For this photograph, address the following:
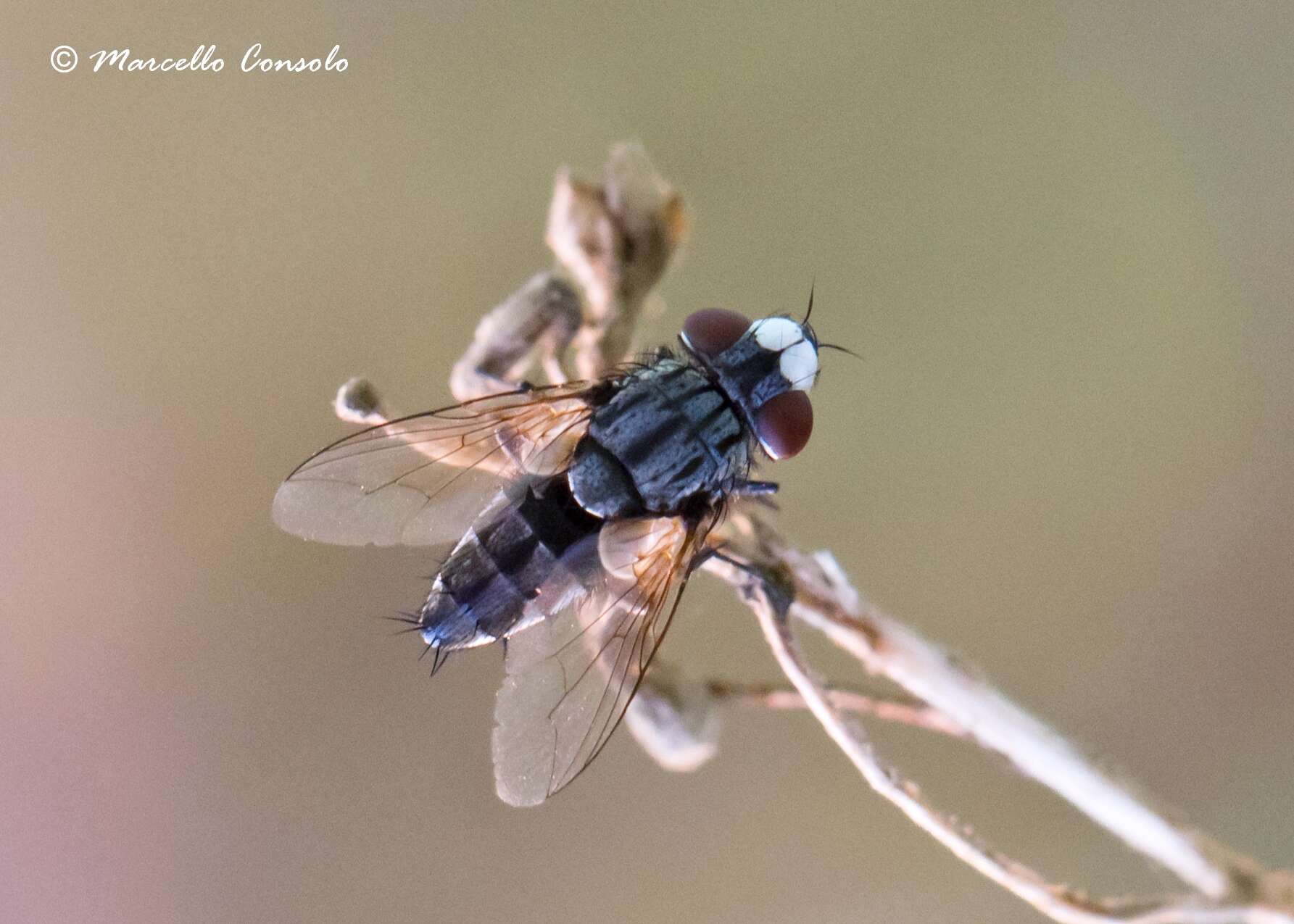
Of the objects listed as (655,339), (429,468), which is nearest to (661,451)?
(429,468)

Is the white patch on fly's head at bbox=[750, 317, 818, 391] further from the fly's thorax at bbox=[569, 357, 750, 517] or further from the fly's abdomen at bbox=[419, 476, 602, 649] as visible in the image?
the fly's abdomen at bbox=[419, 476, 602, 649]

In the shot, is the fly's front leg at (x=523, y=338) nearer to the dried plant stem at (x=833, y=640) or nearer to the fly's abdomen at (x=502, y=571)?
the dried plant stem at (x=833, y=640)

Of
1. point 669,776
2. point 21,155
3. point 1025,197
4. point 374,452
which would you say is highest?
point 21,155

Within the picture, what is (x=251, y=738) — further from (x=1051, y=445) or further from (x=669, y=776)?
(x=1051, y=445)

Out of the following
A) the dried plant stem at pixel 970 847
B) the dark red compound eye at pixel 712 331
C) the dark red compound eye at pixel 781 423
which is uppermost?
the dark red compound eye at pixel 712 331

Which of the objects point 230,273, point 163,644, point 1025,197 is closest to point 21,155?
point 230,273

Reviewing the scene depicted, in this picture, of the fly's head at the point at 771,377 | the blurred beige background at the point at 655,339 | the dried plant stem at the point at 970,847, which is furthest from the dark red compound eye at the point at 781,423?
the blurred beige background at the point at 655,339

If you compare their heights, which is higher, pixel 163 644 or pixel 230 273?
pixel 230 273
